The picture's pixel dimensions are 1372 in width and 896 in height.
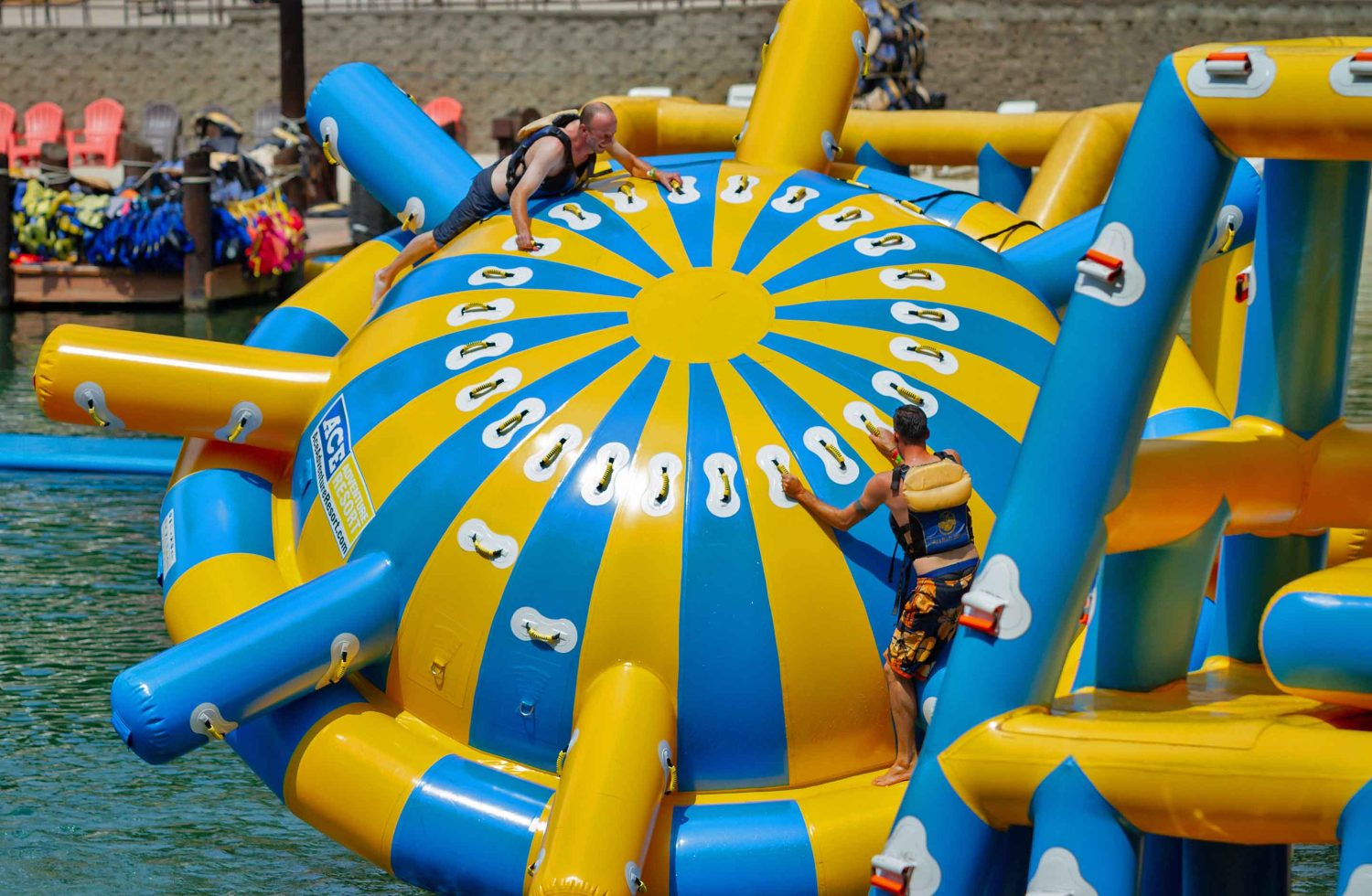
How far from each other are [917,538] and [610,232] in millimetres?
1960

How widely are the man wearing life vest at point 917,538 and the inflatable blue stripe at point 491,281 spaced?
1.25 meters

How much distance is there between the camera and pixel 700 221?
7133mm

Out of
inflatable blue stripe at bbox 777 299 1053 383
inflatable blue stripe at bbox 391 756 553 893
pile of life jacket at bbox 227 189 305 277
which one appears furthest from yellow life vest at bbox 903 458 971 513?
pile of life jacket at bbox 227 189 305 277

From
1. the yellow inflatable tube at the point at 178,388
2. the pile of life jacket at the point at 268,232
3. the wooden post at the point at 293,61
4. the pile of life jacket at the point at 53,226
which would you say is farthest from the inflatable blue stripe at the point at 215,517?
the wooden post at the point at 293,61

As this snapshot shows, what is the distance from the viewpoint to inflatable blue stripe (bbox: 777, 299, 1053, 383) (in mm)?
6680

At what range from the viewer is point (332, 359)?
7609 millimetres

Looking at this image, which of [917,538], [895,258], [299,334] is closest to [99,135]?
[299,334]

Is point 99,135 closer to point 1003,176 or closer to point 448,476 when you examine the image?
point 1003,176

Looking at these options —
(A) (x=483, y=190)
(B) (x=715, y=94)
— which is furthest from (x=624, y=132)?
(B) (x=715, y=94)

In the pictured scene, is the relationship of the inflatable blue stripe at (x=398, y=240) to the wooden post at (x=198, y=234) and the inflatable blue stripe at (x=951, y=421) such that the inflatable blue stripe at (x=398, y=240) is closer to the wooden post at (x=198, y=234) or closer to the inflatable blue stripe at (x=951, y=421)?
the inflatable blue stripe at (x=951, y=421)

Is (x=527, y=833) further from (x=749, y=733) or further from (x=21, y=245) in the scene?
(x=21, y=245)

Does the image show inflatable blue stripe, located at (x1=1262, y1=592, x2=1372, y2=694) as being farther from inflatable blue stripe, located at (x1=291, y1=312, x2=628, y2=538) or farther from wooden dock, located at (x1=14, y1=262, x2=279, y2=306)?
wooden dock, located at (x1=14, y1=262, x2=279, y2=306)

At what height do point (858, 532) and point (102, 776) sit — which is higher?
point (858, 532)

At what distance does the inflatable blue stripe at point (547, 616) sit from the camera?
607cm
